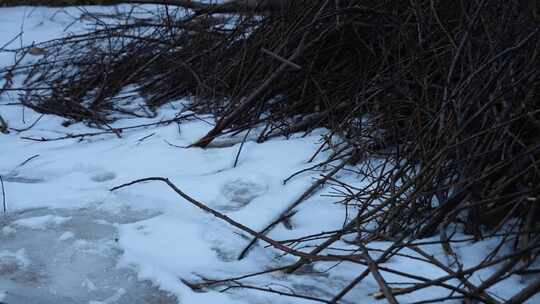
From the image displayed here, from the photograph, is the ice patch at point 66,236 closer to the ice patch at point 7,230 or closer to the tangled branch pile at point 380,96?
the ice patch at point 7,230

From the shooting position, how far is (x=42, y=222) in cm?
239

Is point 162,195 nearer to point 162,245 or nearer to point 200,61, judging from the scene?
point 162,245

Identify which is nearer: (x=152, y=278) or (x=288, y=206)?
(x=152, y=278)

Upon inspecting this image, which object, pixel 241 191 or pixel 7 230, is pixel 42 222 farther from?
pixel 241 191

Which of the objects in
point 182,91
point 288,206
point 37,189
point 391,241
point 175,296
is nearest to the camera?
point 175,296

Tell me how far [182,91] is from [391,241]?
2242 millimetres

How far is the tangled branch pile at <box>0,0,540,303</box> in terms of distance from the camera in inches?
77.0

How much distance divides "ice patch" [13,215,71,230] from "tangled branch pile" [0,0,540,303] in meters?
0.79

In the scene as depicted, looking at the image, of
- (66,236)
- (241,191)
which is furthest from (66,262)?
(241,191)

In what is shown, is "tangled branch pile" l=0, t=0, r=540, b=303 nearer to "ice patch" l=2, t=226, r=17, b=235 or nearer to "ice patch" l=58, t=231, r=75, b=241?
"ice patch" l=58, t=231, r=75, b=241

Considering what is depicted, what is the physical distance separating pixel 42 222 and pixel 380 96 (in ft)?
5.09

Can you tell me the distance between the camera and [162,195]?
A: 8.43ft

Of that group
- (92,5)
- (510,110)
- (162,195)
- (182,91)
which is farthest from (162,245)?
(92,5)

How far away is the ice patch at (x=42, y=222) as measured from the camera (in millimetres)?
2361
